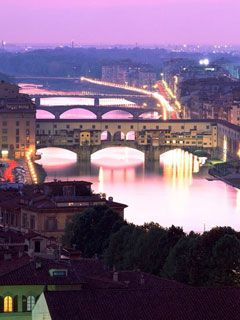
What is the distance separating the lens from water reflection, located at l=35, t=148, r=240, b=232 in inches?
688

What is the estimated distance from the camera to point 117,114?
41.8 m

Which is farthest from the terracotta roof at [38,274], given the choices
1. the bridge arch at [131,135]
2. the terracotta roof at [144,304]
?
the bridge arch at [131,135]

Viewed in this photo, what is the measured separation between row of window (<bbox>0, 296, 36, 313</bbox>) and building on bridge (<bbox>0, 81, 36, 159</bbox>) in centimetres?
2227

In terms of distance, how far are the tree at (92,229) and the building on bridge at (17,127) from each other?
1670 cm

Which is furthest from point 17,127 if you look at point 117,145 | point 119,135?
point 119,135

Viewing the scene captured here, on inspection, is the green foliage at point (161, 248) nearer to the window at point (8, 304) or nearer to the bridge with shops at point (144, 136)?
the window at point (8, 304)

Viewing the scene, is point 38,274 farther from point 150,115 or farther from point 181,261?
point 150,115

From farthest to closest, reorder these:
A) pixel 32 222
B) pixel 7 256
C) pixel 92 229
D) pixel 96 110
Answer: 1. pixel 96 110
2. pixel 32 222
3. pixel 92 229
4. pixel 7 256

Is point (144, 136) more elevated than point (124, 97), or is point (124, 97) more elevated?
point (144, 136)

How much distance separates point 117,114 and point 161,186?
19296mm

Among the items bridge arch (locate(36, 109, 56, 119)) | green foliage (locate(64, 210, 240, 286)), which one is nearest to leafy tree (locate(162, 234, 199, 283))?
green foliage (locate(64, 210, 240, 286))

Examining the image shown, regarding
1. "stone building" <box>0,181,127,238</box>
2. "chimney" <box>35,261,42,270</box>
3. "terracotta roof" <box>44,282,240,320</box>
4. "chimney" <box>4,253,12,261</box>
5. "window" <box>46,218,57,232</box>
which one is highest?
"terracotta roof" <box>44,282,240,320</box>

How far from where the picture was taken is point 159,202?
773 inches

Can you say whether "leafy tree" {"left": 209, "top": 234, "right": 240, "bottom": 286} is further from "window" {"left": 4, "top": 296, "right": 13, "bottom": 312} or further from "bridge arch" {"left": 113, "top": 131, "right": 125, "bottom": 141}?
"bridge arch" {"left": 113, "top": 131, "right": 125, "bottom": 141}
